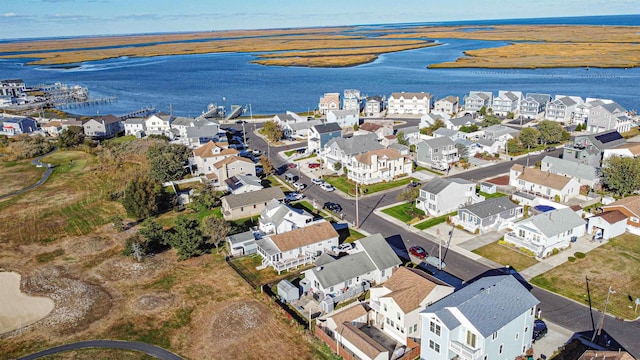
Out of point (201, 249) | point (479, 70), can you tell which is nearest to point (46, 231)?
point (201, 249)

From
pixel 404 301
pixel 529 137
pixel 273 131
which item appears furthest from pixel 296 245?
pixel 529 137

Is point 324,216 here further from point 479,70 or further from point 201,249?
point 479,70

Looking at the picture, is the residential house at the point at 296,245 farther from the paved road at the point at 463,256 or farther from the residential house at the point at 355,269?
the paved road at the point at 463,256

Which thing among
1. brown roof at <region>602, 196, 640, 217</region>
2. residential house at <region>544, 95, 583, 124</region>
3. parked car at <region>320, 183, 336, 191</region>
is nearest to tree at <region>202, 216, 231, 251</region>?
parked car at <region>320, 183, 336, 191</region>

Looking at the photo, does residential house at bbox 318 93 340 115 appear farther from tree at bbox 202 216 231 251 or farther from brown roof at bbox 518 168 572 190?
tree at bbox 202 216 231 251

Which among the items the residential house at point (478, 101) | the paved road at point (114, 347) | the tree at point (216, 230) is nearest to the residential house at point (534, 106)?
the residential house at point (478, 101)

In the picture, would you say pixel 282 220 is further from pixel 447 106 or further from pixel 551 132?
pixel 447 106

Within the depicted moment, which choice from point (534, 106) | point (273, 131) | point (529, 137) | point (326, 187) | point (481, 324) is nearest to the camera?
point (481, 324)
